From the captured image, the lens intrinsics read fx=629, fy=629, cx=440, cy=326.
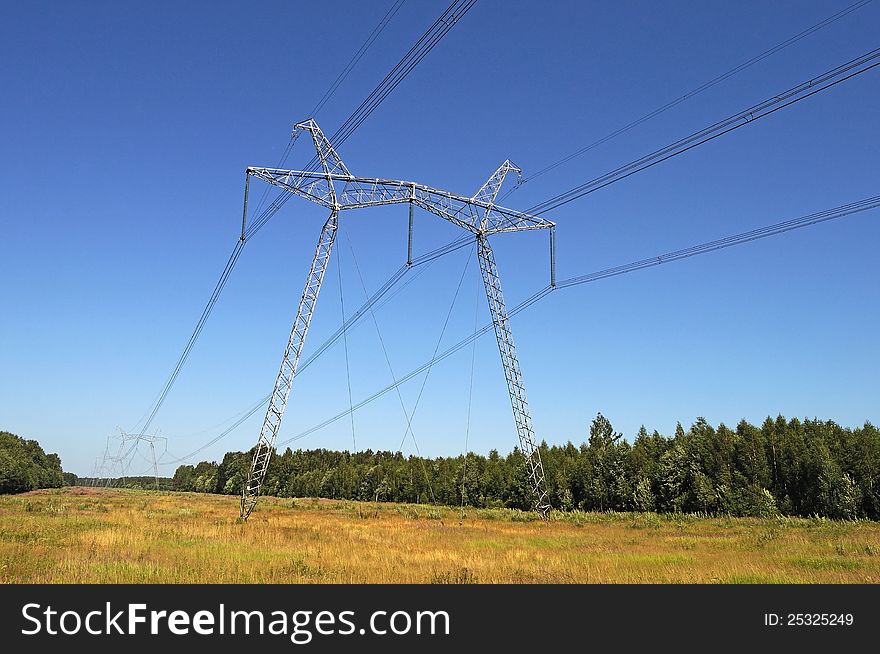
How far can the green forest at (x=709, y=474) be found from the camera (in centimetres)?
6156

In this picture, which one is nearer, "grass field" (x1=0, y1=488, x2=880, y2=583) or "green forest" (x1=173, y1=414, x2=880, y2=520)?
"grass field" (x1=0, y1=488, x2=880, y2=583)

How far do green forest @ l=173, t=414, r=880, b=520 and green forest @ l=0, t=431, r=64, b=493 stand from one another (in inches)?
Answer: 2681

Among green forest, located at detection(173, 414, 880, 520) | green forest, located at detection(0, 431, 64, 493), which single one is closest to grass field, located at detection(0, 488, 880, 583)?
green forest, located at detection(173, 414, 880, 520)

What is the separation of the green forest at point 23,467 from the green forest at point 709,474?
223ft

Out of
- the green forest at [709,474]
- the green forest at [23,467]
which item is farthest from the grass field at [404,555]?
the green forest at [23,467]

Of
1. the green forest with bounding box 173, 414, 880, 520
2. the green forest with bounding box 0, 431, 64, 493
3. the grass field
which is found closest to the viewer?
the grass field

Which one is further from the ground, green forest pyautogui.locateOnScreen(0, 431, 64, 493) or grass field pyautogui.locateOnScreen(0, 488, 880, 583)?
green forest pyautogui.locateOnScreen(0, 431, 64, 493)

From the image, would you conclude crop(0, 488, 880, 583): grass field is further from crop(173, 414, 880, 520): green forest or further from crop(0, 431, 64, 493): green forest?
crop(0, 431, 64, 493): green forest

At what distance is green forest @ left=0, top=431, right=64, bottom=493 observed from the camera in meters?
104

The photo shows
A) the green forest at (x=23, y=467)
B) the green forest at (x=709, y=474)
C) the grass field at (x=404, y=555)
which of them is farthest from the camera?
the green forest at (x=23, y=467)

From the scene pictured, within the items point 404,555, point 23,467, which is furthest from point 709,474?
point 23,467

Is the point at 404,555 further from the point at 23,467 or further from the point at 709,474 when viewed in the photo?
the point at 23,467

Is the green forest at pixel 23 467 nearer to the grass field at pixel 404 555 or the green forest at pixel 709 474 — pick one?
the green forest at pixel 709 474

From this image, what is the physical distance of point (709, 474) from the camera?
75.2 meters
